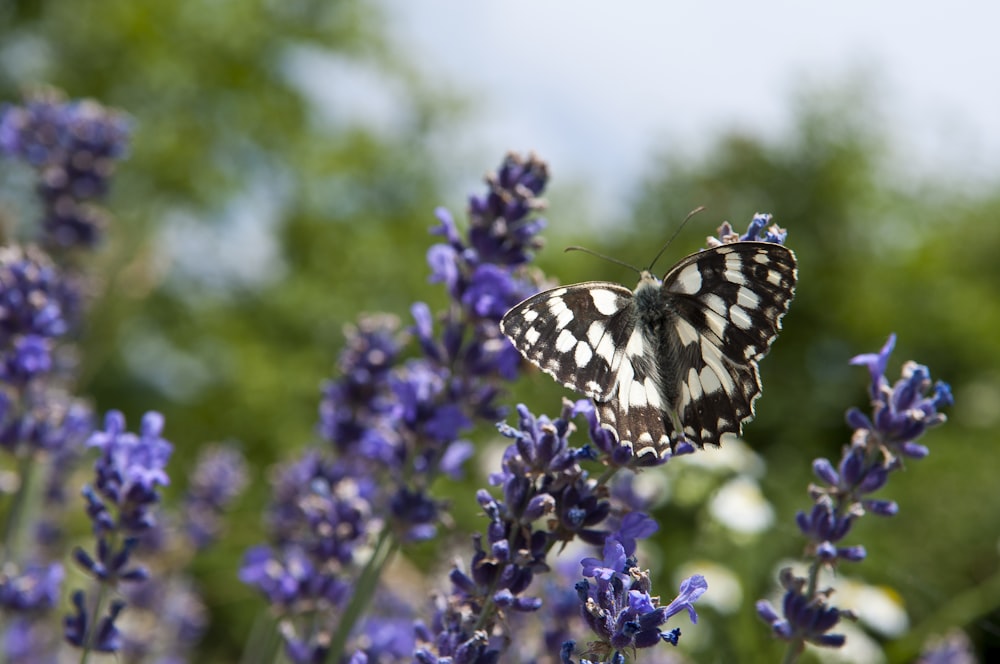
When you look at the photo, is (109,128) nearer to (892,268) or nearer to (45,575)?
(45,575)

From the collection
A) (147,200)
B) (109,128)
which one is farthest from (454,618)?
(147,200)

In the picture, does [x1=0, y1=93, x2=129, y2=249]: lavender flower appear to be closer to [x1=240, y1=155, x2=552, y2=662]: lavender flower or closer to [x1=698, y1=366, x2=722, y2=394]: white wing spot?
[x1=240, y1=155, x2=552, y2=662]: lavender flower

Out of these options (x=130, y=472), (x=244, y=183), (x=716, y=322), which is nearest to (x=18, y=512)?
(x=130, y=472)

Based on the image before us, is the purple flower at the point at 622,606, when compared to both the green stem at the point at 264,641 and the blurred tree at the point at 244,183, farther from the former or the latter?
the blurred tree at the point at 244,183

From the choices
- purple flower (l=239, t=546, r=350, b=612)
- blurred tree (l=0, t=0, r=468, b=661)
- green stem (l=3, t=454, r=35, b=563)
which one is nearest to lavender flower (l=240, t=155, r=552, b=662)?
purple flower (l=239, t=546, r=350, b=612)

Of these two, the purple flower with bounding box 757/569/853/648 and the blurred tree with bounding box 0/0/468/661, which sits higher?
the blurred tree with bounding box 0/0/468/661

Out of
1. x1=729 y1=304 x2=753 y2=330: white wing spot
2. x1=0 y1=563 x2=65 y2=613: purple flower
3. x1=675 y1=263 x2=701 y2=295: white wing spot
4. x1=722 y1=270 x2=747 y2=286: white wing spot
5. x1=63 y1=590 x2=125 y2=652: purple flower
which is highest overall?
x1=675 y1=263 x2=701 y2=295: white wing spot

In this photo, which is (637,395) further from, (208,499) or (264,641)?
(208,499)

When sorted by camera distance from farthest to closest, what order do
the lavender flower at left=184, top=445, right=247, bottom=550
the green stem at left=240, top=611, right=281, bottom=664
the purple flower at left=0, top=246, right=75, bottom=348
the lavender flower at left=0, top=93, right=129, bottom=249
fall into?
the lavender flower at left=184, top=445, right=247, bottom=550 → the lavender flower at left=0, top=93, right=129, bottom=249 → the green stem at left=240, top=611, right=281, bottom=664 → the purple flower at left=0, top=246, right=75, bottom=348
